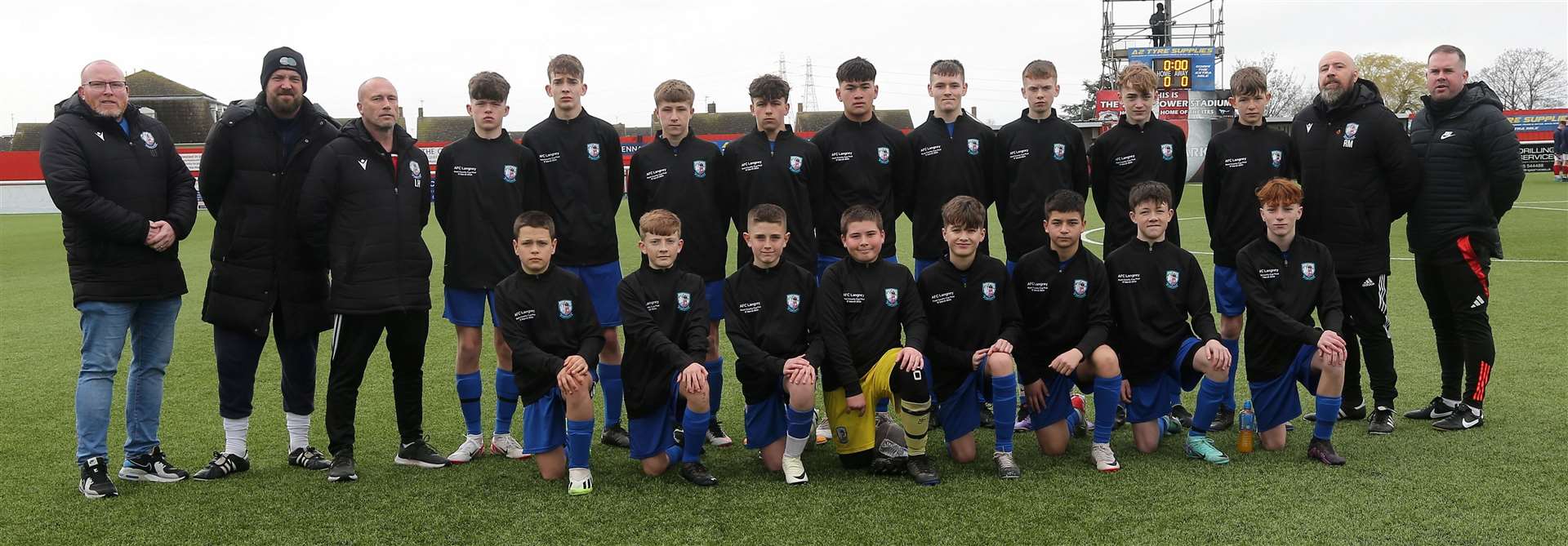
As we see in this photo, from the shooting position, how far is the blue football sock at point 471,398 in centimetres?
509

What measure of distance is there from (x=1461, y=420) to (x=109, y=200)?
19.9 feet

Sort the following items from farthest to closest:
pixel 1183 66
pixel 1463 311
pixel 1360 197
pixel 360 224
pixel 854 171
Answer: pixel 1183 66
pixel 854 171
pixel 1463 311
pixel 1360 197
pixel 360 224

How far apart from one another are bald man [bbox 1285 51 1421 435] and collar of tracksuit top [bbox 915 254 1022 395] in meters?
1.74

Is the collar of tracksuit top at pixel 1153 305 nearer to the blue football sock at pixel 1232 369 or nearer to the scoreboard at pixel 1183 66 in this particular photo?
the blue football sock at pixel 1232 369

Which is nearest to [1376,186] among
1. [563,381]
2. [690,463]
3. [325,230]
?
[690,463]

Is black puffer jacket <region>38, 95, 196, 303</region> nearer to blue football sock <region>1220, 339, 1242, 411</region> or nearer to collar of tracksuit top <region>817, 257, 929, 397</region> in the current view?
collar of tracksuit top <region>817, 257, 929, 397</region>

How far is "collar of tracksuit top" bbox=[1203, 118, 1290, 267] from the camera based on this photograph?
5445 mm

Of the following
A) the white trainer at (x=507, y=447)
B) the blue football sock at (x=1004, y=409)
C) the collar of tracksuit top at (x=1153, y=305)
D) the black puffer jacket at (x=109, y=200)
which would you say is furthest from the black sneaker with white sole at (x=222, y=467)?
the collar of tracksuit top at (x=1153, y=305)

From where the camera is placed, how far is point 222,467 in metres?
4.78

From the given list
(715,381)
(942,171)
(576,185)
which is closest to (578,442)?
(715,381)

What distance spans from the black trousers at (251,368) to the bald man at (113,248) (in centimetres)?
27

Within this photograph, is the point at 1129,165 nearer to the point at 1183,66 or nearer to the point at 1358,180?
the point at 1358,180

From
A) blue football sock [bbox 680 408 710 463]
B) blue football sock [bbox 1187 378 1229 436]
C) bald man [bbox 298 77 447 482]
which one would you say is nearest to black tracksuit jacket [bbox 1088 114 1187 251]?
blue football sock [bbox 1187 378 1229 436]

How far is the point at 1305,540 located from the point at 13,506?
15.7 ft
